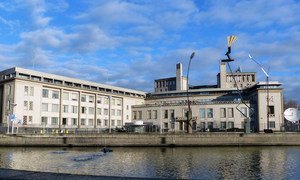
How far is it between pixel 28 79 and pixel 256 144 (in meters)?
68.5

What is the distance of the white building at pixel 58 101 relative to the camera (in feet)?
341

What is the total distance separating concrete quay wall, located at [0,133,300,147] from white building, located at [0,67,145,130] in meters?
20.3

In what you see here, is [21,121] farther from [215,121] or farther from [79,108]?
[215,121]

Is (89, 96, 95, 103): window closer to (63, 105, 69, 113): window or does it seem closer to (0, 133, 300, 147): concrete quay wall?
(63, 105, 69, 113): window

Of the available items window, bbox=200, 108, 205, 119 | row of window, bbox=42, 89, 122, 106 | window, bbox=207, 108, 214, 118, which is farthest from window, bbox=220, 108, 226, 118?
row of window, bbox=42, 89, 122, 106

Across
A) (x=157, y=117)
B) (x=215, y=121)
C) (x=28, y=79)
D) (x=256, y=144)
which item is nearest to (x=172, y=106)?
(x=157, y=117)

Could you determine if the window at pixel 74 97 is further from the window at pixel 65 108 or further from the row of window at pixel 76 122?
the row of window at pixel 76 122

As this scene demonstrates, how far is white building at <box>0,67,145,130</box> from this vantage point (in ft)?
341

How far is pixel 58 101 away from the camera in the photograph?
118 m

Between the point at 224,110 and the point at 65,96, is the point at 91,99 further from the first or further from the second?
the point at 224,110

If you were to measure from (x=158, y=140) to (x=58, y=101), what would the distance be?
56457mm

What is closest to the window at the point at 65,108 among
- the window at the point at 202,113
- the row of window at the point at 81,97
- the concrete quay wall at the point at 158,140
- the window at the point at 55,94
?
the row of window at the point at 81,97

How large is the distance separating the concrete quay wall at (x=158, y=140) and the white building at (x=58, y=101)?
20.3 m

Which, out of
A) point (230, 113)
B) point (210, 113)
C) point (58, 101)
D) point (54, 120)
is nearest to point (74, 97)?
point (58, 101)
